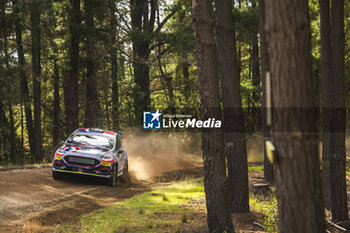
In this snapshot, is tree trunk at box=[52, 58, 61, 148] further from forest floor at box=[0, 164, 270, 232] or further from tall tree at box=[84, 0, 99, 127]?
forest floor at box=[0, 164, 270, 232]

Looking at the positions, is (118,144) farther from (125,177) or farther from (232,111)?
(232,111)

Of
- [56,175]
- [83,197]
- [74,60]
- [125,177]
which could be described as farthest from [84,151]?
[74,60]

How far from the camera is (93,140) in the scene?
1568cm

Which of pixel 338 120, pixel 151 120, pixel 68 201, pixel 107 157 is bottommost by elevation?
pixel 68 201

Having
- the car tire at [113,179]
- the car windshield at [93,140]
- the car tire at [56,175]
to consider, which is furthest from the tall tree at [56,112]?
the car tire at [113,179]

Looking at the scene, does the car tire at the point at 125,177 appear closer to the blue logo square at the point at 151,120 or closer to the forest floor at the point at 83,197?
the forest floor at the point at 83,197

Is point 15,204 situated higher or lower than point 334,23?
lower

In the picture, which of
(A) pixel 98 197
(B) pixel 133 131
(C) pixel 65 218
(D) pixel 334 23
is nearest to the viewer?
(C) pixel 65 218

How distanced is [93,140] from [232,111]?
701cm

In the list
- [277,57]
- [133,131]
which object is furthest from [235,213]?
[133,131]

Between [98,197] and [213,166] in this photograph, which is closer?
[213,166]

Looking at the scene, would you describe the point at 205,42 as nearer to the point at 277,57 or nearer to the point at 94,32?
the point at 277,57

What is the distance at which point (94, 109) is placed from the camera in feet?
97.2

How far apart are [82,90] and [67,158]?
71.0 feet
